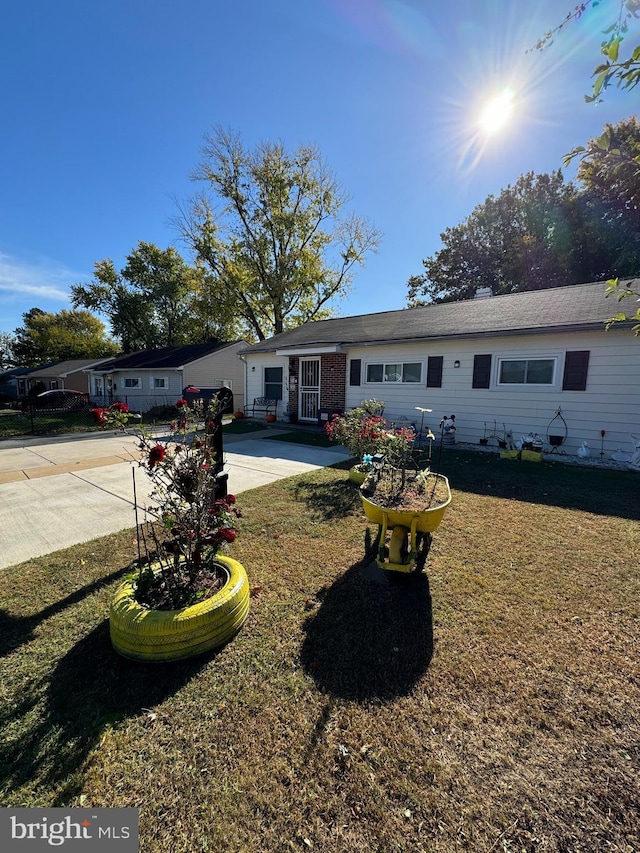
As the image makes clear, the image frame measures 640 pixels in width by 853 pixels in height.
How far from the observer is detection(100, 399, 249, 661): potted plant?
2256 mm

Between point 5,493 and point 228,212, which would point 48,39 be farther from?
point 228,212

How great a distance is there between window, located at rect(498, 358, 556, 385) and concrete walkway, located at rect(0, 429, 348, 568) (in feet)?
14.7

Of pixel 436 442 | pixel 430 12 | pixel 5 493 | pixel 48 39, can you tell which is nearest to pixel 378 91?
pixel 430 12

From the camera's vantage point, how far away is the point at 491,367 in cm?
892

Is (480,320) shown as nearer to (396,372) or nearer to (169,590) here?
(396,372)

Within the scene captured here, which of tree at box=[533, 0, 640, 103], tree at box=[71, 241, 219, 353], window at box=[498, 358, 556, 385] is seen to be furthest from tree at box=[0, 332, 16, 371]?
tree at box=[533, 0, 640, 103]

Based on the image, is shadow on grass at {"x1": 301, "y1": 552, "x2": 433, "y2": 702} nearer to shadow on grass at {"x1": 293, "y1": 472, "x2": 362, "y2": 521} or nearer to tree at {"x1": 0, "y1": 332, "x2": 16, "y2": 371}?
Result: shadow on grass at {"x1": 293, "y1": 472, "x2": 362, "y2": 521}

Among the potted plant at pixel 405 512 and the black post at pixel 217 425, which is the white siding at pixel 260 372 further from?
the potted plant at pixel 405 512

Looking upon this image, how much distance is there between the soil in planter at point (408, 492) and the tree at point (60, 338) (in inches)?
1862

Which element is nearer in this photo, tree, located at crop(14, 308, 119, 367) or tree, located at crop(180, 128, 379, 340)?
tree, located at crop(180, 128, 379, 340)

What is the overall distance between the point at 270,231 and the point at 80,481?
22.1 metres

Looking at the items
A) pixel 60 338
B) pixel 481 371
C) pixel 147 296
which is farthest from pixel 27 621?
pixel 60 338

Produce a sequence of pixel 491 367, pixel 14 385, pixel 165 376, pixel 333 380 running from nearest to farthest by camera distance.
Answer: pixel 491 367 → pixel 333 380 → pixel 165 376 → pixel 14 385

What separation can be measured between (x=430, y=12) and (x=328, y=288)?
20.5 meters
